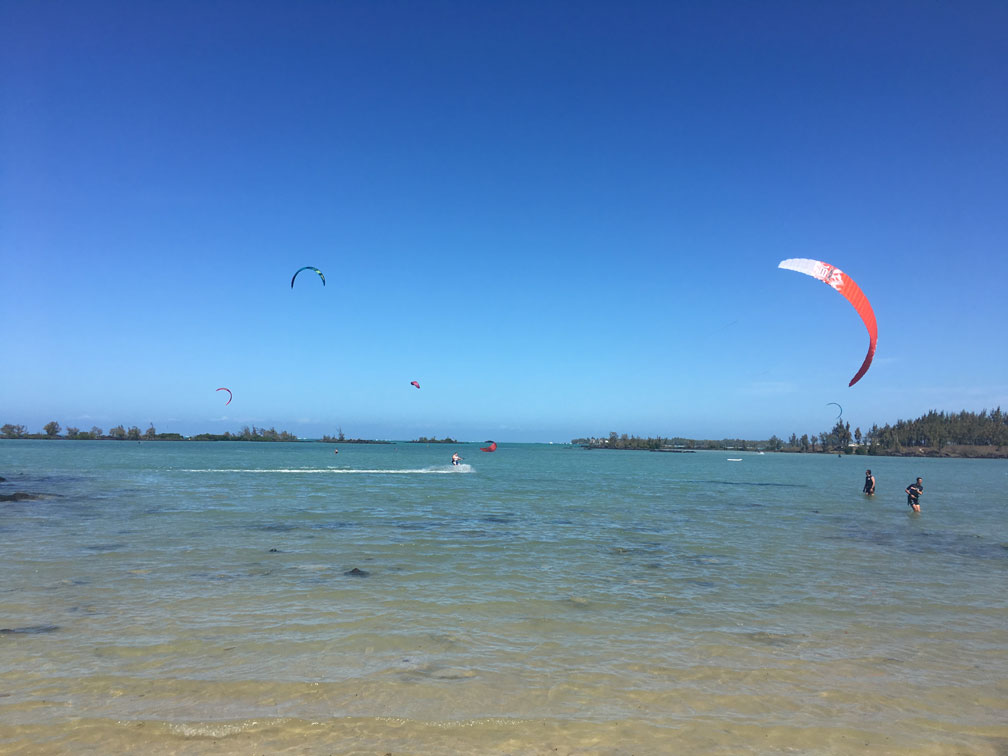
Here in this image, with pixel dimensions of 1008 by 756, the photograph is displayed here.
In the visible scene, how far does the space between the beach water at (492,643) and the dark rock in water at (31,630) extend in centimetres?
9

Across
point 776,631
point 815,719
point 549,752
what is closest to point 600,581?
point 776,631

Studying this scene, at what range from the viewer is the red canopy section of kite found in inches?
556

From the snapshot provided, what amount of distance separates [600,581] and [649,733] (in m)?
6.49

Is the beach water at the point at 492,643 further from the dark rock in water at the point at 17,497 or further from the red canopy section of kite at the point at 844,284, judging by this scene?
the dark rock in water at the point at 17,497

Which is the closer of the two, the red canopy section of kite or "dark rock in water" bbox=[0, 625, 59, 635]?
"dark rock in water" bbox=[0, 625, 59, 635]

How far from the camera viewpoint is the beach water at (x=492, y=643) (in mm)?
5520

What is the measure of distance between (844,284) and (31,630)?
16965 millimetres

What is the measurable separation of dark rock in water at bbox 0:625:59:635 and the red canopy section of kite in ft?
51.0

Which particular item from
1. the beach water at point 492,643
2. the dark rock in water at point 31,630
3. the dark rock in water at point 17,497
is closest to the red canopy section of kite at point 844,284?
the beach water at point 492,643

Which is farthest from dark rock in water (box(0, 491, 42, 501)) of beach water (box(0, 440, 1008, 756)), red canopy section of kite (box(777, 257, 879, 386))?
red canopy section of kite (box(777, 257, 879, 386))

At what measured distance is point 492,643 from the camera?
802cm

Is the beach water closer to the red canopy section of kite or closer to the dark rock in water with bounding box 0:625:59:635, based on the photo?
the dark rock in water with bounding box 0:625:59:635

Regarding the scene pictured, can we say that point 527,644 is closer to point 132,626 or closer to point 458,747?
point 458,747

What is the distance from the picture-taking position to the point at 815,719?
5.89 metres
